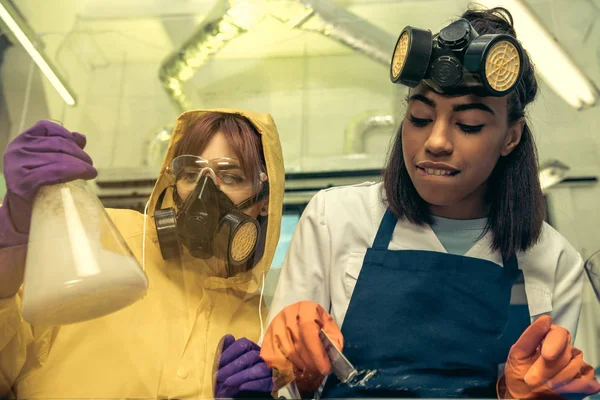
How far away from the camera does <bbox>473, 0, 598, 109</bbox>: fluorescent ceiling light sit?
6.17 ft

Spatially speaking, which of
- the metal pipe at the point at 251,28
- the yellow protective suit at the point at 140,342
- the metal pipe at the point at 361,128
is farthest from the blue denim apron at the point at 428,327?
the metal pipe at the point at 251,28

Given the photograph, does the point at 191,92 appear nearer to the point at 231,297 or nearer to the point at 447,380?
the point at 231,297

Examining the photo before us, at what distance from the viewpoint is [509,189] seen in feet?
5.13

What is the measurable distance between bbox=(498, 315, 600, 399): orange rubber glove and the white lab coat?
123 millimetres

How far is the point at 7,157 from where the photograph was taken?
1328mm

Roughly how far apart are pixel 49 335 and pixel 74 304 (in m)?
0.35

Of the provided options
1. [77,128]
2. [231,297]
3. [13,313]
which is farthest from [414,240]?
[77,128]

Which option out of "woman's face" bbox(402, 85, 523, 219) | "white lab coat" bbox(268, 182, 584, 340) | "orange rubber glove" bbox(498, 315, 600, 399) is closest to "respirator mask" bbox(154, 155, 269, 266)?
"white lab coat" bbox(268, 182, 584, 340)

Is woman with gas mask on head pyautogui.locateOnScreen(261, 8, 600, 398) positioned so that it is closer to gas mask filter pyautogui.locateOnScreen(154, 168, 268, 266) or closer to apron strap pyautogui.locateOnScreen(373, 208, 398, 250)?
apron strap pyautogui.locateOnScreen(373, 208, 398, 250)

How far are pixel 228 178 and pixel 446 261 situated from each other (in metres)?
Result: 0.58

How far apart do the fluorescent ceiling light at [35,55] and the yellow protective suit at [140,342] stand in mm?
745

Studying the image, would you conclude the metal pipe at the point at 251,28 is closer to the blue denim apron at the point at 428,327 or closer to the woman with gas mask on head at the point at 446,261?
the woman with gas mask on head at the point at 446,261

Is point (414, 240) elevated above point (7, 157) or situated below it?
below

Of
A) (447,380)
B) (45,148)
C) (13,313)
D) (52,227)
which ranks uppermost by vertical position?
(45,148)
